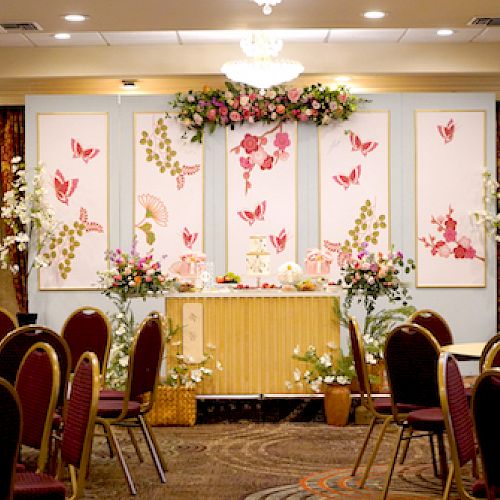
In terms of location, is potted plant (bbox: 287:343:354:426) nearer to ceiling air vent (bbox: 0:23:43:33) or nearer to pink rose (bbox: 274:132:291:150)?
pink rose (bbox: 274:132:291:150)

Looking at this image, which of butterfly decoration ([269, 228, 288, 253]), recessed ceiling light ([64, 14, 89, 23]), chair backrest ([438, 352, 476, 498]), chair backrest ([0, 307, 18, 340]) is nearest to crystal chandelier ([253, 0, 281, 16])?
recessed ceiling light ([64, 14, 89, 23])

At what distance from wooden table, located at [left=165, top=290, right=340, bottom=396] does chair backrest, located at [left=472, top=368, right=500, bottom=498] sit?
4672 mm

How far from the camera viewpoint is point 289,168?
1061 centimetres

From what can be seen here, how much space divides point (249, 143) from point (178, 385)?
334 centimetres

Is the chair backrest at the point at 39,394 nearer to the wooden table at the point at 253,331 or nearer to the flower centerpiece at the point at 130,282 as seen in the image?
the flower centerpiece at the point at 130,282

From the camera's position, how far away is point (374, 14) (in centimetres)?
780

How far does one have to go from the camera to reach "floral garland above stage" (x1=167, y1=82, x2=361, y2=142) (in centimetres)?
1043

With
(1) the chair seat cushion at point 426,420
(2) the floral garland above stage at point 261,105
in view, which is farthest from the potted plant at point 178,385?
(2) the floral garland above stage at point 261,105

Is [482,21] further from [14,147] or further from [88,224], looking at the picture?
[14,147]

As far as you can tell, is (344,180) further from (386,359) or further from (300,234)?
(386,359)

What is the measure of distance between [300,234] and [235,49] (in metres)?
1.98

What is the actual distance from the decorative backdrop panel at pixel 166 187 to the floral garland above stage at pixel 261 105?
0.71 feet

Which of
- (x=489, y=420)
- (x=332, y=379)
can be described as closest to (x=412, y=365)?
(x=489, y=420)

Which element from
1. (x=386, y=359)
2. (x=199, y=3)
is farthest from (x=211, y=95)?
(x=386, y=359)
